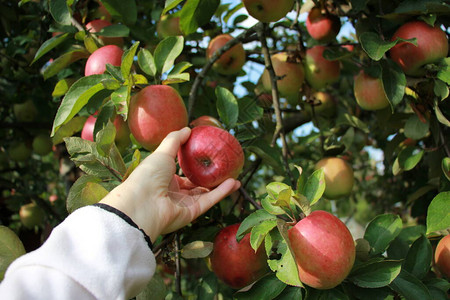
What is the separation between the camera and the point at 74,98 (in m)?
1.02

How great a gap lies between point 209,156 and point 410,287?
0.56 m

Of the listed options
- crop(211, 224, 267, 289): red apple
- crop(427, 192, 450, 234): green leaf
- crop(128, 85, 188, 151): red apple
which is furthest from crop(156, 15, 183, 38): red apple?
crop(427, 192, 450, 234): green leaf

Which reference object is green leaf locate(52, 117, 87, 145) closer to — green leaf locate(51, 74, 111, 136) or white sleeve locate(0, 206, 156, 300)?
green leaf locate(51, 74, 111, 136)

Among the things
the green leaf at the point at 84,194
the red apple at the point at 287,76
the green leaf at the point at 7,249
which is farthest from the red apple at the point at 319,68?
the green leaf at the point at 7,249

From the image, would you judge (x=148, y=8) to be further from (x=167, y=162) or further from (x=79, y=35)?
(x=167, y=162)

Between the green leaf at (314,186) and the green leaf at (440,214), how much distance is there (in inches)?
12.8

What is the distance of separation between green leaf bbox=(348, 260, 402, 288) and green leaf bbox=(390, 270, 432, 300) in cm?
7

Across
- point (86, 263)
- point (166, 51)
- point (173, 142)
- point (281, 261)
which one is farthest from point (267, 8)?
point (86, 263)

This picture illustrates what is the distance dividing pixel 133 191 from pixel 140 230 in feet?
0.28

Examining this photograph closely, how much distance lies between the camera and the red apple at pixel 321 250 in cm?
86

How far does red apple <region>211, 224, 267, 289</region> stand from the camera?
1074mm

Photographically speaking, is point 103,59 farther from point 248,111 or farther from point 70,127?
point 248,111

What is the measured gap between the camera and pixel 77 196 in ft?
3.06

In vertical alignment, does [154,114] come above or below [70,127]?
above
